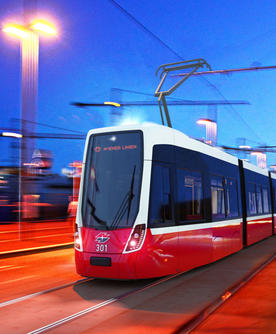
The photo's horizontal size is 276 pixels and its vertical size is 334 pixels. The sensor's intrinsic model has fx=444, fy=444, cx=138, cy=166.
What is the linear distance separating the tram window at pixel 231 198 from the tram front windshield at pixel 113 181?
181 inches

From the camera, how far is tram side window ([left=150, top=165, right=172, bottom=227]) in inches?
314

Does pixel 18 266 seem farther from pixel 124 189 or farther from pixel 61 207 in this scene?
pixel 61 207

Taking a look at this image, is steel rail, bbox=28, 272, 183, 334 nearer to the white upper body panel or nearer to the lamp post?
the white upper body panel

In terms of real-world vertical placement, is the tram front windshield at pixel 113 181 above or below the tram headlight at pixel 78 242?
above

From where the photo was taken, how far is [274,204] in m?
20.2

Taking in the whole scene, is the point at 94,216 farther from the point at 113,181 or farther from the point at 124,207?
the point at 113,181

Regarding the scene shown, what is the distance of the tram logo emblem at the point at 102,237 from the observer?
7.73 metres

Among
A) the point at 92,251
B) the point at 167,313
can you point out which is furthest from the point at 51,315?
the point at 92,251

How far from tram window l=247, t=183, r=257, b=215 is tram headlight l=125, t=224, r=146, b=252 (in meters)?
7.68

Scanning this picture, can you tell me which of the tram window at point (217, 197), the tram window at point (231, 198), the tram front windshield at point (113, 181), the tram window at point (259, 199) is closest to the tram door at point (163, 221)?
the tram front windshield at point (113, 181)

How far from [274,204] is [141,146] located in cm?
1368

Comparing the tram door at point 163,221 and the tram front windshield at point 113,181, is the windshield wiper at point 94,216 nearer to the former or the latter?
the tram front windshield at point 113,181

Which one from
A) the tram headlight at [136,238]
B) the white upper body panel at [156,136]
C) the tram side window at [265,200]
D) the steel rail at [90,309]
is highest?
the white upper body panel at [156,136]

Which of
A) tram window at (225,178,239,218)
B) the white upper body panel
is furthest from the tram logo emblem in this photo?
tram window at (225,178,239,218)
